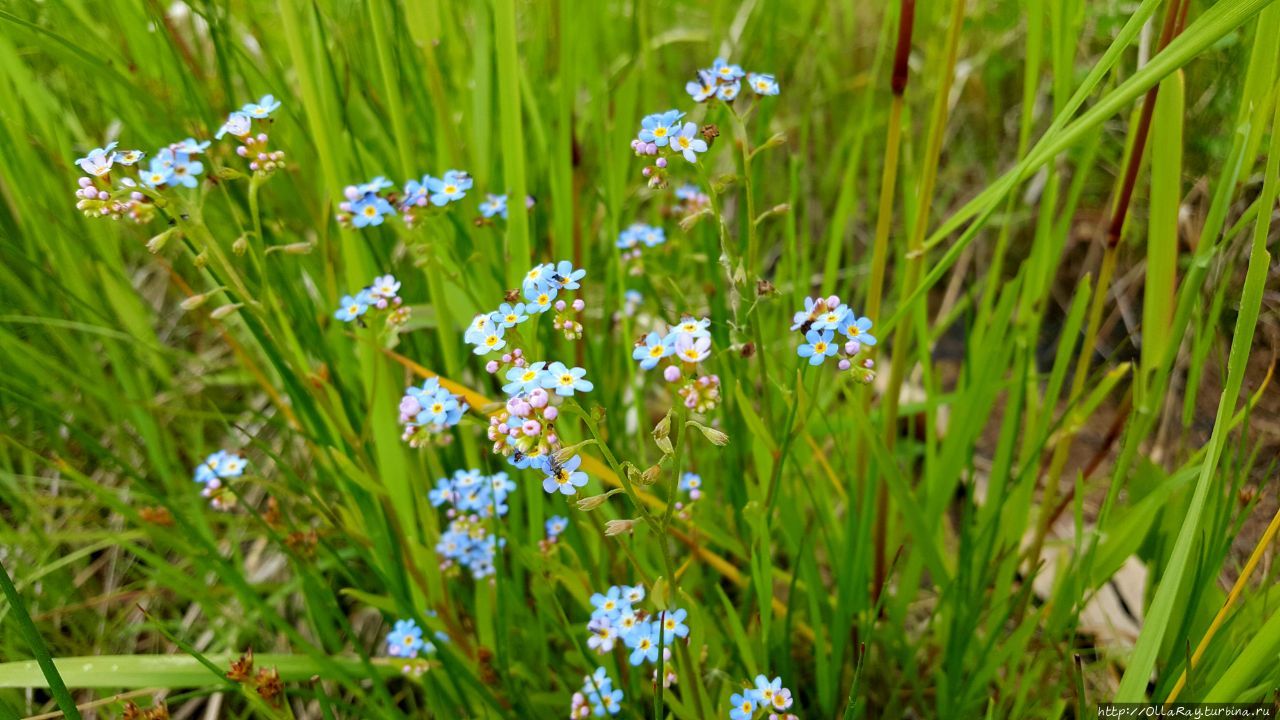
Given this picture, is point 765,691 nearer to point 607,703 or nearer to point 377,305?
point 607,703

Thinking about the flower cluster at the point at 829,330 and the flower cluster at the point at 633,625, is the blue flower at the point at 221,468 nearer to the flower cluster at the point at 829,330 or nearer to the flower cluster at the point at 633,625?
the flower cluster at the point at 633,625

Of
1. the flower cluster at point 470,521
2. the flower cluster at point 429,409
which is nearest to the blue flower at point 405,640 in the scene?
the flower cluster at point 470,521

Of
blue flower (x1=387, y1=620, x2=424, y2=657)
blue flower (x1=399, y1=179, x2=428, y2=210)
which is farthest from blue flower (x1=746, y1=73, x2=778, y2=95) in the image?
blue flower (x1=387, y1=620, x2=424, y2=657)

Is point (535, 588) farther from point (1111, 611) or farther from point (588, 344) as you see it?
point (1111, 611)

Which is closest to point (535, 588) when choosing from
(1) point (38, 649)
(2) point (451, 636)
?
(2) point (451, 636)

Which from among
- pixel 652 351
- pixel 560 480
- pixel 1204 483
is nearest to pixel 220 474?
pixel 560 480
